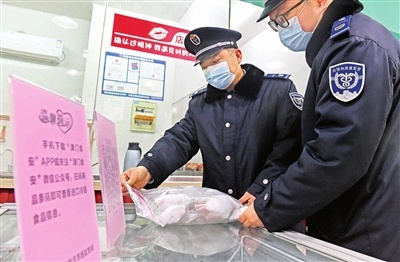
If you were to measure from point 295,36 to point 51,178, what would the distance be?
779 millimetres

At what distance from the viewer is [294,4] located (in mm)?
758

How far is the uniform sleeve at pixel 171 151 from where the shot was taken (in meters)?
0.93

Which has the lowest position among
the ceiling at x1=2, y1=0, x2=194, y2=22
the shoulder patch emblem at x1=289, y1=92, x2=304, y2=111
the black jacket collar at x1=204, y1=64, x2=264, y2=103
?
the shoulder patch emblem at x1=289, y1=92, x2=304, y2=111

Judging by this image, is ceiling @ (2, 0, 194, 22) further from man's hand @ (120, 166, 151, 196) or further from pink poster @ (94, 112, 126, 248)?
pink poster @ (94, 112, 126, 248)

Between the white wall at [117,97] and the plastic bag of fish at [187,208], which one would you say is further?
the white wall at [117,97]

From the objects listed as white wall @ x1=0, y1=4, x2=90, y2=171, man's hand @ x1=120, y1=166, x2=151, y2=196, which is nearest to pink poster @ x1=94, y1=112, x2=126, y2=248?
man's hand @ x1=120, y1=166, x2=151, y2=196

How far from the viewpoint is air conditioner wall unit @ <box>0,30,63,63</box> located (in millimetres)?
2381

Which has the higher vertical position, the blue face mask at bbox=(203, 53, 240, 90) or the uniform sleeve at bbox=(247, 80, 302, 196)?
the blue face mask at bbox=(203, 53, 240, 90)

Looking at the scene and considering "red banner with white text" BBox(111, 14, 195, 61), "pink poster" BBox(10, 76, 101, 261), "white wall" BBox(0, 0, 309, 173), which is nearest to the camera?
"pink poster" BBox(10, 76, 101, 261)

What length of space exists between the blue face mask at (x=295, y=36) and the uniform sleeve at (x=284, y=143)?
179 millimetres

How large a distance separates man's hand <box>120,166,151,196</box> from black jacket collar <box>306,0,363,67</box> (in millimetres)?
610

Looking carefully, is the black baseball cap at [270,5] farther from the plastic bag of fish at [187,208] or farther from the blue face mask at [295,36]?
the plastic bag of fish at [187,208]

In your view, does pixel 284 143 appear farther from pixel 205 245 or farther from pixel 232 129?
pixel 205 245

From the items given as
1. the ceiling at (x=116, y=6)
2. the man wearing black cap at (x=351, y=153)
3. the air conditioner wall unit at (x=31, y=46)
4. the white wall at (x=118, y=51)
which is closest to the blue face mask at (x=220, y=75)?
the man wearing black cap at (x=351, y=153)
